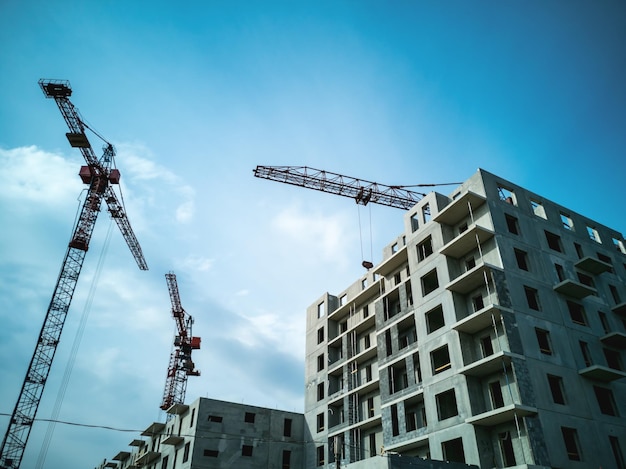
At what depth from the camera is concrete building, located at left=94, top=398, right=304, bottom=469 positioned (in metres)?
51.8

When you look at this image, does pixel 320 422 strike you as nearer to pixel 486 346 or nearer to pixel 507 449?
pixel 486 346

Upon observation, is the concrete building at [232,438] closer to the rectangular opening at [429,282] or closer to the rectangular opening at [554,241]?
the rectangular opening at [429,282]

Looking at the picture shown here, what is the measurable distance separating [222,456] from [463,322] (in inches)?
1265

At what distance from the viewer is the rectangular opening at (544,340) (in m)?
36.0

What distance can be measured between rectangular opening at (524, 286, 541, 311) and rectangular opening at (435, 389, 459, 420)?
32.1 feet

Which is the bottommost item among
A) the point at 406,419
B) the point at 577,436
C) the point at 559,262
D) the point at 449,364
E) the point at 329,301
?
the point at 577,436

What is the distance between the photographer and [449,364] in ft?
126

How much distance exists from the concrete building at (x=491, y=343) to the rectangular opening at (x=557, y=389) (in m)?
0.09

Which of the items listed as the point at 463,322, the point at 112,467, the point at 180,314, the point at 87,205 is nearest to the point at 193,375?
the point at 180,314

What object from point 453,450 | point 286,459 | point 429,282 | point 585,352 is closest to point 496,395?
point 453,450

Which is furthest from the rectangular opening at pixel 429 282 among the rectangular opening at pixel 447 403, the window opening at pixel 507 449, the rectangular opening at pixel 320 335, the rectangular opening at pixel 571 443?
the rectangular opening at pixel 320 335

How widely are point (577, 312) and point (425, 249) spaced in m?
14.4

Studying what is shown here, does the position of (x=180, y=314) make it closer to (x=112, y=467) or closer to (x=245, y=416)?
(x=112, y=467)

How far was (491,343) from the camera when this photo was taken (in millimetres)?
37000
